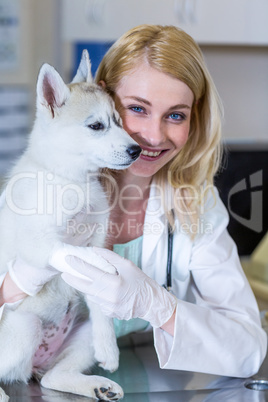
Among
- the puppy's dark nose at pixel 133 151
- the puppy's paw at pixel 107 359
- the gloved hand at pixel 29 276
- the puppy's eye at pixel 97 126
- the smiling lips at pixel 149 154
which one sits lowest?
the puppy's paw at pixel 107 359

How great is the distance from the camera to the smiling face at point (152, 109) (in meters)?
1.15

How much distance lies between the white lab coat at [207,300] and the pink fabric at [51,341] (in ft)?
0.49

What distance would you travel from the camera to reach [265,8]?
2459mm

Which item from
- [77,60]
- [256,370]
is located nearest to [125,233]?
[256,370]

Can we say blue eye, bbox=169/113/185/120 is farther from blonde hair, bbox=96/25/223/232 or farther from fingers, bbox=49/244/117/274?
fingers, bbox=49/244/117/274

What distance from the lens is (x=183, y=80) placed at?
1171 mm

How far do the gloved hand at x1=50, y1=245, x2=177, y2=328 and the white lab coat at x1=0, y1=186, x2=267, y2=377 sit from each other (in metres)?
0.10

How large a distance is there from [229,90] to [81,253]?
82.2 inches

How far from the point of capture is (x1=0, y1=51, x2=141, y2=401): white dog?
42.3 inches

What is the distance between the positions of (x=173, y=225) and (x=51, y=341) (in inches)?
15.3

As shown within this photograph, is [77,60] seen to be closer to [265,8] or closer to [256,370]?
[265,8]

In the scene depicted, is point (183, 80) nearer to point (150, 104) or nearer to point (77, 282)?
point (150, 104)

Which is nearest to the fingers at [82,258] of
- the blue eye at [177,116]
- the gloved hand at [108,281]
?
the gloved hand at [108,281]

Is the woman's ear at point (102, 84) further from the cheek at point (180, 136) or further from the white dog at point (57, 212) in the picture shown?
the cheek at point (180, 136)
